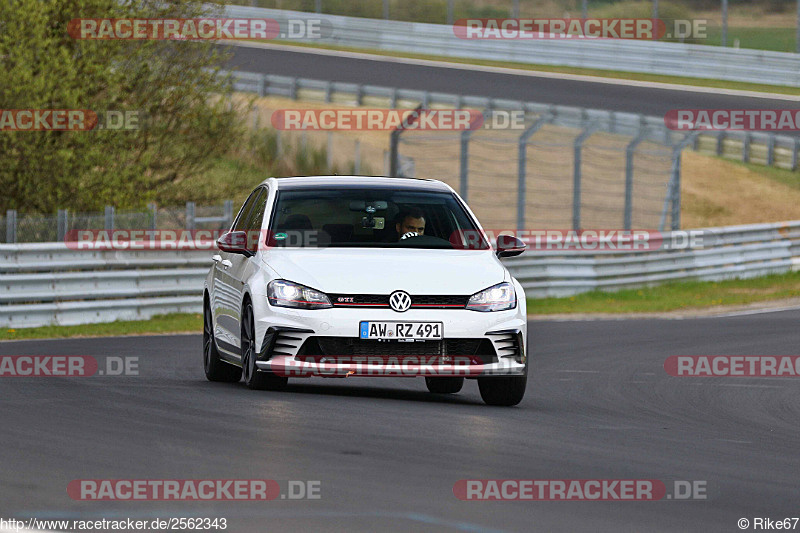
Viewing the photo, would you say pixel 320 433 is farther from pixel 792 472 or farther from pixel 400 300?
pixel 792 472

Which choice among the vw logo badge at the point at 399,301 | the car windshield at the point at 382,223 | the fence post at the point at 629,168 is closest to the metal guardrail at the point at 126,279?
the fence post at the point at 629,168

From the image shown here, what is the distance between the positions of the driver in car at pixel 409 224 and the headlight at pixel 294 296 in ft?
3.62

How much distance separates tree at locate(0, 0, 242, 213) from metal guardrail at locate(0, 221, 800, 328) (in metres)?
3.29

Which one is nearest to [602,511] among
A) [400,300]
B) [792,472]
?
[792,472]

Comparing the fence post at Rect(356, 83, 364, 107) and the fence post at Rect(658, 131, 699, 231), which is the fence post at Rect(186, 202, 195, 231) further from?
the fence post at Rect(356, 83, 364, 107)

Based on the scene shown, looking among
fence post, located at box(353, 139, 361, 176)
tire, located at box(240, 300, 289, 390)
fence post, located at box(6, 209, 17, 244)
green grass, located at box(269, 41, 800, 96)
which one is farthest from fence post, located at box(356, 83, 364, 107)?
tire, located at box(240, 300, 289, 390)

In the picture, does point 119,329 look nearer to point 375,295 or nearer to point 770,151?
point 375,295

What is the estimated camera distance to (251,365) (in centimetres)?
1079

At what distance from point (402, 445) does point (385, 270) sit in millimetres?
2122

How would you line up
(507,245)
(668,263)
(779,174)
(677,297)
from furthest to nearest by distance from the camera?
(779,174)
(668,263)
(677,297)
(507,245)

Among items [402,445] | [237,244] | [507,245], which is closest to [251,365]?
[237,244]

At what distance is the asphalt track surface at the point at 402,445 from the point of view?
657 centimetres

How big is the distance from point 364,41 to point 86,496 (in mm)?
46589

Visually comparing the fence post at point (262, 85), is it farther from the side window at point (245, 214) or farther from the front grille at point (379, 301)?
the front grille at point (379, 301)
